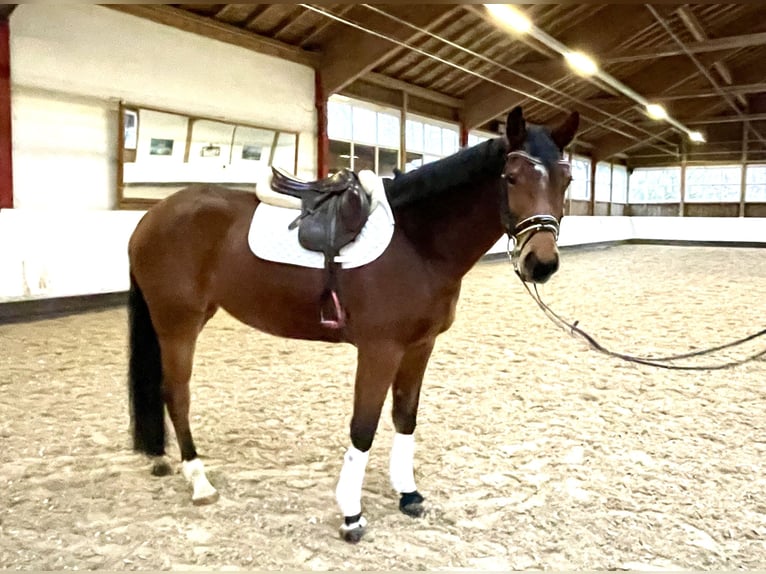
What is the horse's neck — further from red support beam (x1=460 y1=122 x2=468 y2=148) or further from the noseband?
red support beam (x1=460 y1=122 x2=468 y2=148)

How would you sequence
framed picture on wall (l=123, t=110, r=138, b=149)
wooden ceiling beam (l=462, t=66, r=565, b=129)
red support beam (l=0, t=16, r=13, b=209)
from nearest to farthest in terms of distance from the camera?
red support beam (l=0, t=16, r=13, b=209) → framed picture on wall (l=123, t=110, r=138, b=149) → wooden ceiling beam (l=462, t=66, r=565, b=129)

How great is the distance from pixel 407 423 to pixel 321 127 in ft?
24.2

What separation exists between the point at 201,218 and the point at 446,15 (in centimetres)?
684

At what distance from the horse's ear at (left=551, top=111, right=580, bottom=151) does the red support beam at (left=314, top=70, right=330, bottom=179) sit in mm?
7220

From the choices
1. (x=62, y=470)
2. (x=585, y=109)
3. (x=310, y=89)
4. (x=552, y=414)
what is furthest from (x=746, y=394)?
(x=585, y=109)

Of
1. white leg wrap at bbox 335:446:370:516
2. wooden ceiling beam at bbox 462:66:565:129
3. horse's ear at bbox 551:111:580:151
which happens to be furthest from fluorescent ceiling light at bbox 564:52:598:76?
white leg wrap at bbox 335:446:370:516

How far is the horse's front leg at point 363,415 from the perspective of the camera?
181 centimetres

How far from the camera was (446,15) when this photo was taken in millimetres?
7906

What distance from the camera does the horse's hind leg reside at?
6.97 ft

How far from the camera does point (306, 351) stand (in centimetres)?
434

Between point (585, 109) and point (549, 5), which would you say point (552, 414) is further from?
point (585, 109)

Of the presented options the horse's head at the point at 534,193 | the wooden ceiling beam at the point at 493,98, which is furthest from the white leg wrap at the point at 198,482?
the wooden ceiling beam at the point at 493,98

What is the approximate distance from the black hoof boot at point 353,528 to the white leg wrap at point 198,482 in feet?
1.62

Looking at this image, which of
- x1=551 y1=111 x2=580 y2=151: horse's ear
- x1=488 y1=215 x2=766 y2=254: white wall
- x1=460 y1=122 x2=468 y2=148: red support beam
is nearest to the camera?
x1=551 y1=111 x2=580 y2=151: horse's ear
